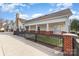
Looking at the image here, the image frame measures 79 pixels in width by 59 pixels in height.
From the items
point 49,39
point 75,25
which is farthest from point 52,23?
point 75,25

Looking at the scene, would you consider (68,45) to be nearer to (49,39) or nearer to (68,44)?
(68,44)

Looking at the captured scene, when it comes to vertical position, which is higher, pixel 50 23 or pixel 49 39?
pixel 50 23

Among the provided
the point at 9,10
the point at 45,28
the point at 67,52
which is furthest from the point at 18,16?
the point at 67,52

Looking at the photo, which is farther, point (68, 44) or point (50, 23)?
point (50, 23)

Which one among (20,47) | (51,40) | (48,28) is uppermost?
(48,28)

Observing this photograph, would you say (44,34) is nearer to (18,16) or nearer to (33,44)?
(33,44)

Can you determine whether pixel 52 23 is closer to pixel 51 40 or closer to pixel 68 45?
pixel 51 40

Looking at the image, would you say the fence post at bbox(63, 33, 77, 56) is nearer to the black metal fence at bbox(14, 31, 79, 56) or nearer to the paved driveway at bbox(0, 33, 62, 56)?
the black metal fence at bbox(14, 31, 79, 56)

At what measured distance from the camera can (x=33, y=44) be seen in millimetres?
4047

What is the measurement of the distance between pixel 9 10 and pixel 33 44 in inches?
32.8

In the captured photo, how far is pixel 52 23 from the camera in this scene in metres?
3.97

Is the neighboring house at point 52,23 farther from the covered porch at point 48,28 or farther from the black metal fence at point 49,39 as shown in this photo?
the black metal fence at point 49,39

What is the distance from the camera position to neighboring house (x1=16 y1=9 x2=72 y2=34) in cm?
388

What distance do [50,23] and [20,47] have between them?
2.51 ft
